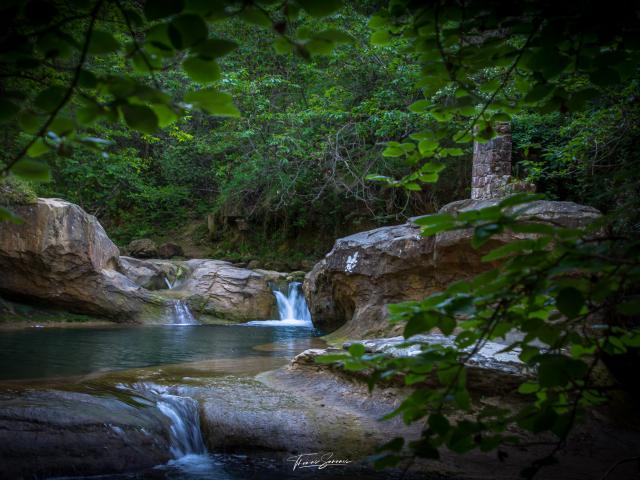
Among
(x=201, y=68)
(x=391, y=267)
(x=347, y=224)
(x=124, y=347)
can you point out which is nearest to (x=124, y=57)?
(x=201, y=68)

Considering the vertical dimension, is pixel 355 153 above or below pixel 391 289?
above

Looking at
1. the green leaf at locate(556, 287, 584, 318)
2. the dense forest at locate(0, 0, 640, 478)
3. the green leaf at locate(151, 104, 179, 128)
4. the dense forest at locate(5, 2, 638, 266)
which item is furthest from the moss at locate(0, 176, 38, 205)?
the green leaf at locate(556, 287, 584, 318)

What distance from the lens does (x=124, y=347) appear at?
28.3 ft

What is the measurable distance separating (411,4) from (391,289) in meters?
7.88

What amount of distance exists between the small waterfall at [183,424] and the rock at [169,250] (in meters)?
14.8

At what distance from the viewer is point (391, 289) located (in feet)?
29.6

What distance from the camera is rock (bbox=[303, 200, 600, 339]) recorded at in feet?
26.7

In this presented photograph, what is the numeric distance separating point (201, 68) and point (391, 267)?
802cm

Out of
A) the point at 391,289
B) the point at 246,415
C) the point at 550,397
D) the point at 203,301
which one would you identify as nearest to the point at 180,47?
the point at 550,397

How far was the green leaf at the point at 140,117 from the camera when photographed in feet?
3.27

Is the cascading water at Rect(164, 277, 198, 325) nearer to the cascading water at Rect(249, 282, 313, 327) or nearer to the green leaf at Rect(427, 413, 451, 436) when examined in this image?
the cascading water at Rect(249, 282, 313, 327)

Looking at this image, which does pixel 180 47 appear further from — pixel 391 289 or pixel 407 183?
pixel 391 289

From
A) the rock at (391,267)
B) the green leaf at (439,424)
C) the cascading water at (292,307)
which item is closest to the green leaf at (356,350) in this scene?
the green leaf at (439,424)

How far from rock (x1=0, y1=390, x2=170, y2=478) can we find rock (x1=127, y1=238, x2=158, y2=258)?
1490 cm
